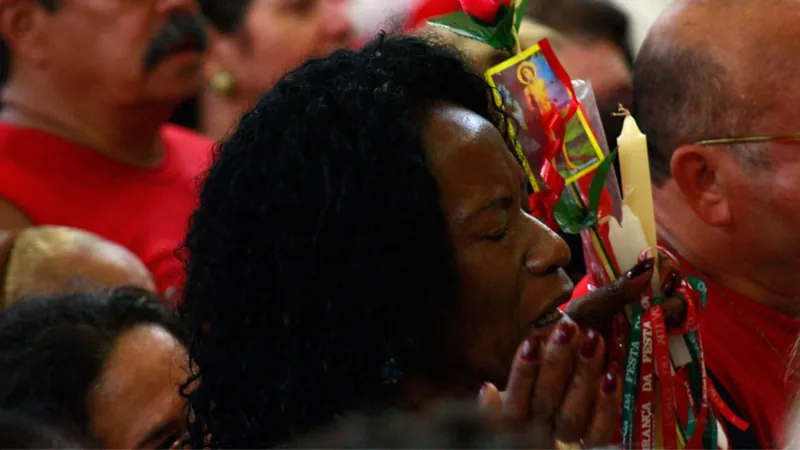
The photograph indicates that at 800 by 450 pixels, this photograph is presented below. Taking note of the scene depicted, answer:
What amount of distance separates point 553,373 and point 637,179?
12.6 inches

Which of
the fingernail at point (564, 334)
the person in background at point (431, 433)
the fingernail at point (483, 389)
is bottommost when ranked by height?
the fingernail at point (483, 389)

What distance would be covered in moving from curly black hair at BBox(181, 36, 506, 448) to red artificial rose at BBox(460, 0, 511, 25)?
271mm

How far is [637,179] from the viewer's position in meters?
1.57

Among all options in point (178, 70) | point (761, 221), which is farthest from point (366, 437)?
point (178, 70)

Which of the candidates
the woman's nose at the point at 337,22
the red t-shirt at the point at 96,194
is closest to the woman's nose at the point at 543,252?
the red t-shirt at the point at 96,194

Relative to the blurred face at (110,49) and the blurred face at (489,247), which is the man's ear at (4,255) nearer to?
the blurred face at (110,49)

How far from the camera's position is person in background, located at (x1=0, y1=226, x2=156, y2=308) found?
183cm

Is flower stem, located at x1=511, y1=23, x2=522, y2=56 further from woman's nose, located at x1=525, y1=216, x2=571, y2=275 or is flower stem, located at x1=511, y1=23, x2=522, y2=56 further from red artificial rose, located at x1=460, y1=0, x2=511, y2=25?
woman's nose, located at x1=525, y1=216, x2=571, y2=275

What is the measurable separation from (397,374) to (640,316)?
1.24ft

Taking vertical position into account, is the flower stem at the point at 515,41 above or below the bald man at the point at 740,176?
above

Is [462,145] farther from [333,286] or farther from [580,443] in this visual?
[580,443]

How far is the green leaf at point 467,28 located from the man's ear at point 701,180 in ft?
1.90

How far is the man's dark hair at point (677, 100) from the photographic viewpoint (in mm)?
1981

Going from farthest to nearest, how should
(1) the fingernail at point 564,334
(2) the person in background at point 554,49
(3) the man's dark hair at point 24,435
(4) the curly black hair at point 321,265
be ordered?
1. (2) the person in background at point 554,49
2. (1) the fingernail at point 564,334
3. (4) the curly black hair at point 321,265
4. (3) the man's dark hair at point 24,435
